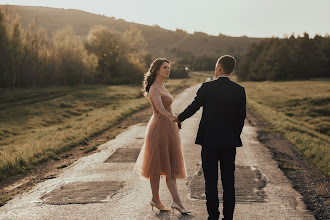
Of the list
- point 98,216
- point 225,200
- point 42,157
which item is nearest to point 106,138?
point 42,157

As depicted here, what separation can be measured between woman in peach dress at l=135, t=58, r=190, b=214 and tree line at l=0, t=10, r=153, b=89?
2828cm

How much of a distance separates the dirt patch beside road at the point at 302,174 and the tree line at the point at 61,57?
2520 centimetres

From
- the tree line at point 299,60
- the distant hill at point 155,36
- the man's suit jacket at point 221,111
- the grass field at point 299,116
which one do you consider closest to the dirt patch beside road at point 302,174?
the grass field at point 299,116

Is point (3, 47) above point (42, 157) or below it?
above

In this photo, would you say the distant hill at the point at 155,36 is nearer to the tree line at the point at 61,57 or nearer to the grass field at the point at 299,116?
the tree line at the point at 61,57

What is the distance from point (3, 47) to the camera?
98.1ft

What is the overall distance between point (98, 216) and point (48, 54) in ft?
115

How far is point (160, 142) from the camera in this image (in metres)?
5.41

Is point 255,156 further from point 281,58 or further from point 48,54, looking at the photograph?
point 281,58

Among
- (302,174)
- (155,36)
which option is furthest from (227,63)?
(155,36)

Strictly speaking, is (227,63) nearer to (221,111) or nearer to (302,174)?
(221,111)

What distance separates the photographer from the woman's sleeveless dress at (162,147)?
5.38m

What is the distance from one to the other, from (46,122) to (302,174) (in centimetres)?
1561

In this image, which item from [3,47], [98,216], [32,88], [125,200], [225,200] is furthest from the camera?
[32,88]
